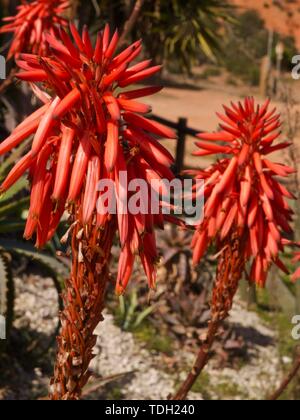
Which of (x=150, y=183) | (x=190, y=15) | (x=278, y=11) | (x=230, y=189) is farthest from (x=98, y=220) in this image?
(x=278, y=11)

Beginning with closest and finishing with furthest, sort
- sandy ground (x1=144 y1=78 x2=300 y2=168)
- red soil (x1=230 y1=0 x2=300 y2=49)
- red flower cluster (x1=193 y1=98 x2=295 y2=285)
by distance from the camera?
1. red flower cluster (x1=193 y1=98 x2=295 y2=285)
2. sandy ground (x1=144 y1=78 x2=300 y2=168)
3. red soil (x1=230 y1=0 x2=300 y2=49)

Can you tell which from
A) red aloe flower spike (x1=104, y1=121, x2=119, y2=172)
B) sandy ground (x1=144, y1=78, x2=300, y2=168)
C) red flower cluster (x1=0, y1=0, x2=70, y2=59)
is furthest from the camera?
sandy ground (x1=144, y1=78, x2=300, y2=168)

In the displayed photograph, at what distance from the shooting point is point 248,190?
2.00m

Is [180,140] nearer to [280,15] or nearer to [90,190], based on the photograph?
[90,190]

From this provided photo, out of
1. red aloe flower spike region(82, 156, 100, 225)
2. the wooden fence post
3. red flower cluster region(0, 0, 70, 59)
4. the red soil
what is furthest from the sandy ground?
the red soil

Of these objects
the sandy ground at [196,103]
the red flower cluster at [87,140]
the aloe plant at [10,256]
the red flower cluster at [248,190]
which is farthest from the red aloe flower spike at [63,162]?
the sandy ground at [196,103]

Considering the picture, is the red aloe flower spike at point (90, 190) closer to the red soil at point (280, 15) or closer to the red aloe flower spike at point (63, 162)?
the red aloe flower spike at point (63, 162)

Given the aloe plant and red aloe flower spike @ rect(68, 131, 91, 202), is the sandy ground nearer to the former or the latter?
the aloe plant

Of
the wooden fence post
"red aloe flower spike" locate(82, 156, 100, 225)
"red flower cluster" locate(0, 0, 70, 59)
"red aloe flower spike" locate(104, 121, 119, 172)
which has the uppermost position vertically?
"red flower cluster" locate(0, 0, 70, 59)

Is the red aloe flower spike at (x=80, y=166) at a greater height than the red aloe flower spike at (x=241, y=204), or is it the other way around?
the red aloe flower spike at (x=80, y=166)

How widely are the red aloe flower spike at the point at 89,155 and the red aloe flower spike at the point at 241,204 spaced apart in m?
0.57

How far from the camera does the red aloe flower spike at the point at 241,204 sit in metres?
2.03

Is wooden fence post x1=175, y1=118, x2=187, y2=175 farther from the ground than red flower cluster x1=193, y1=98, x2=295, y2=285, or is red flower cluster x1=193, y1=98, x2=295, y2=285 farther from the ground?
red flower cluster x1=193, y1=98, x2=295, y2=285

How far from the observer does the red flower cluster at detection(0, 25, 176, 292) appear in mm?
1302
